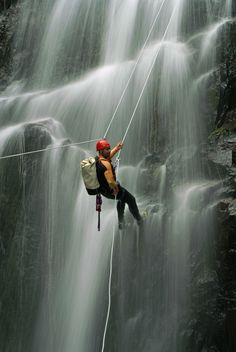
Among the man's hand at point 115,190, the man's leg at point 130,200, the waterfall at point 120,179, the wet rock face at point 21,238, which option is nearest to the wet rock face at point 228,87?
the waterfall at point 120,179

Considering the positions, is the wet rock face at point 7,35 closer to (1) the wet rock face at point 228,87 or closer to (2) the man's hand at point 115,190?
(1) the wet rock face at point 228,87

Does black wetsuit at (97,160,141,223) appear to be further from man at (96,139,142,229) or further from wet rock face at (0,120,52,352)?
wet rock face at (0,120,52,352)

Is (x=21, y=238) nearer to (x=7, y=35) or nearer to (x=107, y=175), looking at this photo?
(x=107, y=175)

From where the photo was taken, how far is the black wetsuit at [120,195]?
344 inches

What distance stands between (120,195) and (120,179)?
205cm

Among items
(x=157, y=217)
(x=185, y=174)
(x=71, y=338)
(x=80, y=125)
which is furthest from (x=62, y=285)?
(x=80, y=125)

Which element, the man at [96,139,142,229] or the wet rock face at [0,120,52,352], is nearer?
the man at [96,139,142,229]

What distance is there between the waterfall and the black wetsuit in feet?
1.39

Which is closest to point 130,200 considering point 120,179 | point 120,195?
point 120,195

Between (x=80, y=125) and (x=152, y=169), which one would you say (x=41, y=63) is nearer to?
(x=80, y=125)

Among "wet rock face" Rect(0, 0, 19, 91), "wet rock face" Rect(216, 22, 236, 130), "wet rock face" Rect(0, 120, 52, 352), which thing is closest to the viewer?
"wet rock face" Rect(216, 22, 236, 130)

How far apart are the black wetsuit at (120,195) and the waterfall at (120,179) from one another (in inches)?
16.7

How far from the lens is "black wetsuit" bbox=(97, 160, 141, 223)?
8734 millimetres

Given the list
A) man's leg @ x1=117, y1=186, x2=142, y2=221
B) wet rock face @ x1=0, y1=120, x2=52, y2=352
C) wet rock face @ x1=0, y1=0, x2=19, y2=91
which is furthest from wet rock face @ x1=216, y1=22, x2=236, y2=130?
wet rock face @ x1=0, y1=0, x2=19, y2=91
